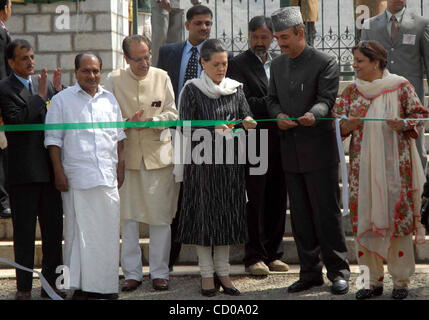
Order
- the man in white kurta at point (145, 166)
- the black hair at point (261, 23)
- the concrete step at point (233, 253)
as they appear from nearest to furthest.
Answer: the man in white kurta at point (145, 166)
the black hair at point (261, 23)
the concrete step at point (233, 253)

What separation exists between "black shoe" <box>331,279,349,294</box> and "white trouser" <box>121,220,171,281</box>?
135 cm

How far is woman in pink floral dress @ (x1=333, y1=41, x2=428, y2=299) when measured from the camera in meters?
5.98

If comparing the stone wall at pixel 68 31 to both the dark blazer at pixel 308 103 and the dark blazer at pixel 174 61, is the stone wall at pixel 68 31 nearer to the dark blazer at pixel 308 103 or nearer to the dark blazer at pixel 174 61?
the dark blazer at pixel 174 61

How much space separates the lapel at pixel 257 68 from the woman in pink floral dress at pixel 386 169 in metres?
1.10

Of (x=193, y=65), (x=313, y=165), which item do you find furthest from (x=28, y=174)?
(x=313, y=165)

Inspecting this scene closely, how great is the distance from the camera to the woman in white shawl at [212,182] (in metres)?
6.34

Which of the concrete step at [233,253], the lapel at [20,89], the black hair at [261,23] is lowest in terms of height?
the concrete step at [233,253]

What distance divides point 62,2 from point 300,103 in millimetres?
5687

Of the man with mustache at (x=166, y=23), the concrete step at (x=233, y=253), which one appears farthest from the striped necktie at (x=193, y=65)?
the man with mustache at (x=166, y=23)

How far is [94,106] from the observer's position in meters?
6.29

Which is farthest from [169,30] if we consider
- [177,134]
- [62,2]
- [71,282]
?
[71,282]

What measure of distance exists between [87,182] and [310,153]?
5.57ft

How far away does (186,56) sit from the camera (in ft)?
23.5

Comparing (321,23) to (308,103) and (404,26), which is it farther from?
(308,103)
